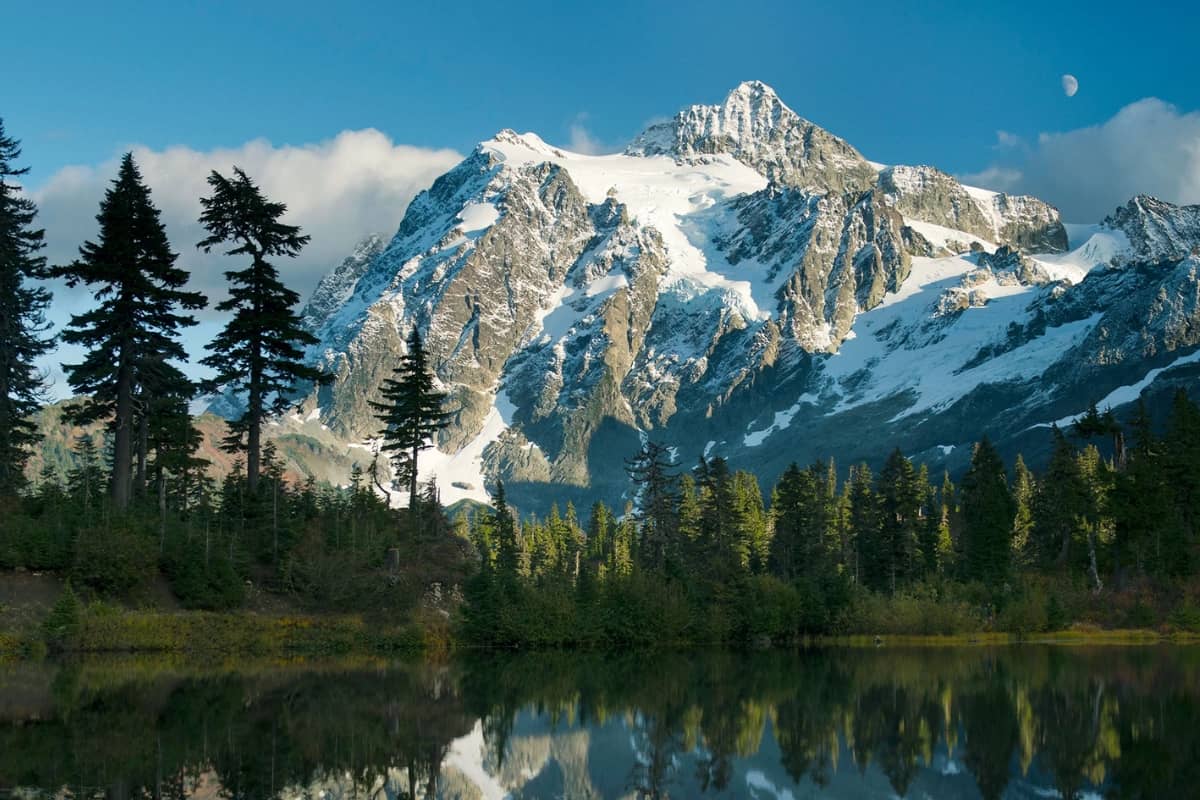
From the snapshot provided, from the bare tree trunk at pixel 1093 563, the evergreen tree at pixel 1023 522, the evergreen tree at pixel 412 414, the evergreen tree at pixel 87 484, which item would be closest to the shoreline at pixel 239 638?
the evergreen tree at pixel 87 484

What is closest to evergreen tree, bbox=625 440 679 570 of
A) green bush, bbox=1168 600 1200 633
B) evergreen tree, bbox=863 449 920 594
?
evergreen tree, bbox=863 449 920 594

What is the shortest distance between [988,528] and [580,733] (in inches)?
2697

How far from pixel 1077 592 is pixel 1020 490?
5294 cm

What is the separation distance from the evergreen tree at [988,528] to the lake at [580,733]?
42.0m

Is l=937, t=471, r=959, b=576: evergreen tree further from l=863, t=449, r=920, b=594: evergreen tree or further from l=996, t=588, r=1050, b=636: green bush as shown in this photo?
l=996, t=588, r=1050, b=636: green bush

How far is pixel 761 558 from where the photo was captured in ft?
404

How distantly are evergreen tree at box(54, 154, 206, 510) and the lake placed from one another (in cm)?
1403

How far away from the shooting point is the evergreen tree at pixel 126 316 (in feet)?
190

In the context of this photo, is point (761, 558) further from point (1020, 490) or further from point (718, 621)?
point (718, 621)

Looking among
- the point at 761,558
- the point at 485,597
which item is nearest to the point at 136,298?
the point at 485,597

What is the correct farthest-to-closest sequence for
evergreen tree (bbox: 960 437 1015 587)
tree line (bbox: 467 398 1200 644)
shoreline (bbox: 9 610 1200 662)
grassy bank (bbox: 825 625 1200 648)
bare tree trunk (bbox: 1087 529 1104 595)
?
evergreen tree (bbox: 960 437 1015 587), bare tree trunk (bbox: 1087 529 1104 595), grassy bank (bbox: 825 625 1200 648), tree line (bbox: 467 398 1200 644), shoreline (bbox: 9 610 1200 662)

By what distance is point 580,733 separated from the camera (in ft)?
116

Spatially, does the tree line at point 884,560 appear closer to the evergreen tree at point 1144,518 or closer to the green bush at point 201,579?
the evergreen tree at point 1144,518

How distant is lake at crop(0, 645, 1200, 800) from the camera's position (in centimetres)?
2742
